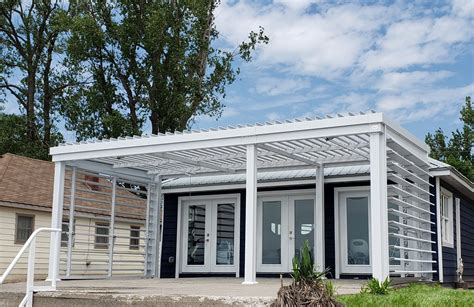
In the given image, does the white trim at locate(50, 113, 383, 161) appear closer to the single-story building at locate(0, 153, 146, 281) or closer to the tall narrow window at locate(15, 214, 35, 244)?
the single-story building at locate(0, 153, 146, 281)

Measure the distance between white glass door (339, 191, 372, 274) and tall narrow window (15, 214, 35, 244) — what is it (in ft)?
28.4

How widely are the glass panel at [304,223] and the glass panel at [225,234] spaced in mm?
1853

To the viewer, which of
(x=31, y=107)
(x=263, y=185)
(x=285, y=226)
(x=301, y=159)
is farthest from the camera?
(x=31, y=107)

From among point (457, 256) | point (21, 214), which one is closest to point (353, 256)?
point (457, 256)

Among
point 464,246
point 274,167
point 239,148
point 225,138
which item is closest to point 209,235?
point 274,167

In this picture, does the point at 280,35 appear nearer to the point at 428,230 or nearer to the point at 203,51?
the point at 203,51

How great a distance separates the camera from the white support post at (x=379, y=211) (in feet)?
30.3

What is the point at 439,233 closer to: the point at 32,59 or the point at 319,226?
the point at 319,226

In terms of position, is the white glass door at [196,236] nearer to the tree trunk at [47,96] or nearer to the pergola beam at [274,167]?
the pergola beam at [274,167]

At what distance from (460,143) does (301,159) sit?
21.6 m

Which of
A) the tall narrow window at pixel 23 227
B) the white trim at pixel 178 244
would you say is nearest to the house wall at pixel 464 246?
the white trim at pixel 178 244

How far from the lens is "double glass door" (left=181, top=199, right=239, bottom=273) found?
15.9 metres

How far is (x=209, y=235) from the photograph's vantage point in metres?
16.1

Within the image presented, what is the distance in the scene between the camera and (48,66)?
1172 inches
